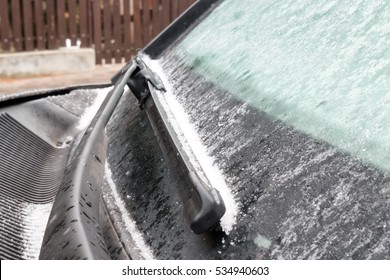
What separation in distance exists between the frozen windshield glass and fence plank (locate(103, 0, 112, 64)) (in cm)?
721

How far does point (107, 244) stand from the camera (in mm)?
1422

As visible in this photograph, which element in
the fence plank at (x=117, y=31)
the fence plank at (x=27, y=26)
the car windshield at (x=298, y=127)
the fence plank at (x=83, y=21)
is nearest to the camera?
the car windshield at (x=298, y=127)

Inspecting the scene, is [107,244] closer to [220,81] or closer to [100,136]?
[100,136]

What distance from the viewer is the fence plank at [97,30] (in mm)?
9102

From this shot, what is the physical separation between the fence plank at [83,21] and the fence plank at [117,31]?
0.43 meters

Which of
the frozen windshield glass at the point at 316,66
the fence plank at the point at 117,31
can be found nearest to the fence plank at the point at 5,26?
the fence plank at the point at 117,31

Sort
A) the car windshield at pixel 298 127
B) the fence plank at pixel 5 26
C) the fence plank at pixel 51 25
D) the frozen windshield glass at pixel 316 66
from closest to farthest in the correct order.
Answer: the car windshield at pixel 298 127 < the frozen windshield glass at pixel 316 66 < the fence plank at pixel 5 26 < the fence plank at pixel 51 25

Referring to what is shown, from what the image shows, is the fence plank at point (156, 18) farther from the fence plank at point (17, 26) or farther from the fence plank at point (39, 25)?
the fence plank at point (17, 26)

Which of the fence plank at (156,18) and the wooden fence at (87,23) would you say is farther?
the fence plank at (156,18)

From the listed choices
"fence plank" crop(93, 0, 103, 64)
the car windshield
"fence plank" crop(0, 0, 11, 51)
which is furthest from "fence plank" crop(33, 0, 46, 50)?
the car windshield

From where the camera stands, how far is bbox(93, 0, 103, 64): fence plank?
9.10 m

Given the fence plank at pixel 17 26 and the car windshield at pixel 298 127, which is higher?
the car windshield at pixel 298 127

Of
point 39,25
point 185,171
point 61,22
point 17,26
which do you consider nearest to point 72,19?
point 61,22

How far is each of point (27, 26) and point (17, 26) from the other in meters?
0.14
